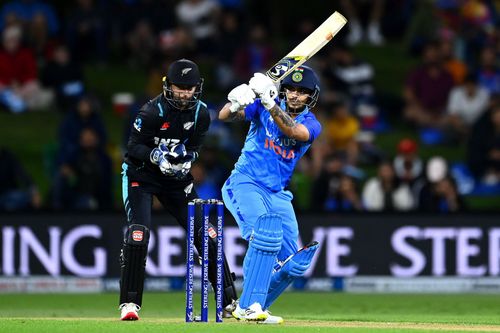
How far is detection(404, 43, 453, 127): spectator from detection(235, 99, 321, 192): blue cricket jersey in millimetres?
8924

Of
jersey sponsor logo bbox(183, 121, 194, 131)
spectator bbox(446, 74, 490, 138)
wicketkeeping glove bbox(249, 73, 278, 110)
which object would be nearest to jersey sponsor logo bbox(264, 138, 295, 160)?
wicketkeeping glove bbox(249, 73, 278, 110)

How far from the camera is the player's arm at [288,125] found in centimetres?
938

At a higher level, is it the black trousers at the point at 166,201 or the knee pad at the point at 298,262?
the black trousers at the point at 166,201

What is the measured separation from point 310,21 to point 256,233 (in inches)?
442

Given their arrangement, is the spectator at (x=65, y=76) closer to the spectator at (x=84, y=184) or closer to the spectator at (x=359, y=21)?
the spectator at (x=84, y=184)

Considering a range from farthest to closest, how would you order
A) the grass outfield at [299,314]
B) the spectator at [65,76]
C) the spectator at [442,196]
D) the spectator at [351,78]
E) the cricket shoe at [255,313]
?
the spectator at [351,78] → the spectator at [65,76] → the spectator at [442,196] → the cricket shoe at [255,313] → the grass outfield at [299,314]

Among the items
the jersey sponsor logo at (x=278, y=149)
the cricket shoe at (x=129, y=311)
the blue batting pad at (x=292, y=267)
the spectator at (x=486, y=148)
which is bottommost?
the cricket shoe at (x=129, y=311)

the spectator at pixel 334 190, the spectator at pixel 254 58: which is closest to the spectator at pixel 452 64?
the spectator at pixel 254 58

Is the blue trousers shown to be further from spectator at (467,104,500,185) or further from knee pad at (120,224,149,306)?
spectator at (467,104,500,185)

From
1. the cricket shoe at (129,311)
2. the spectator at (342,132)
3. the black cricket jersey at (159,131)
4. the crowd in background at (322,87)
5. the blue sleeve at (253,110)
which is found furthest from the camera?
the spectator at (342,132)

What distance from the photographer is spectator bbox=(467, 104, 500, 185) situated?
16.8 meters

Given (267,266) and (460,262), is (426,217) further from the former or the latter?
(267,266)

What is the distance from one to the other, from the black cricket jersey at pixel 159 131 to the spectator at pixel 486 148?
295 inches

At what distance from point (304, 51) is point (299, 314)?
2.97 metres
